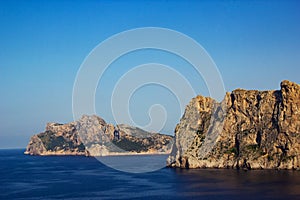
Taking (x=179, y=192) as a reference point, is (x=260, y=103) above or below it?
above

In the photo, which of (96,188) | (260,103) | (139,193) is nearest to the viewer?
(139,193)

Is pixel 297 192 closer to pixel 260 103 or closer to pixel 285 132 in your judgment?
pixel 285 132

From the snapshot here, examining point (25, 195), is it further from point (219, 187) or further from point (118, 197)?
point (219, 187)

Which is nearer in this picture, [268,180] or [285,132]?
[268,180]

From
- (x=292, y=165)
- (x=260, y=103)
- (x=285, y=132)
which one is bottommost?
(x=292, y=165)

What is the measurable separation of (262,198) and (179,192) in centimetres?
2745

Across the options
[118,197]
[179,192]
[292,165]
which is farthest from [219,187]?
[292,165]

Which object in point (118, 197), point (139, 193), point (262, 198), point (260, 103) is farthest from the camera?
point (260, 103)

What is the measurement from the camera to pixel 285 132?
183m

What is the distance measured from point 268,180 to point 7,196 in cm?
8599

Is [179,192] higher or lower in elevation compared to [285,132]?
lower

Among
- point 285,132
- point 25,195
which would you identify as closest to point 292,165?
point 285,132

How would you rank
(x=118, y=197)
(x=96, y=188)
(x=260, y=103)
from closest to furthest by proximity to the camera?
(x=118, y=197), (x=96, y=188), (x=260, y=103)

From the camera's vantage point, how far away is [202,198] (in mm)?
115375
